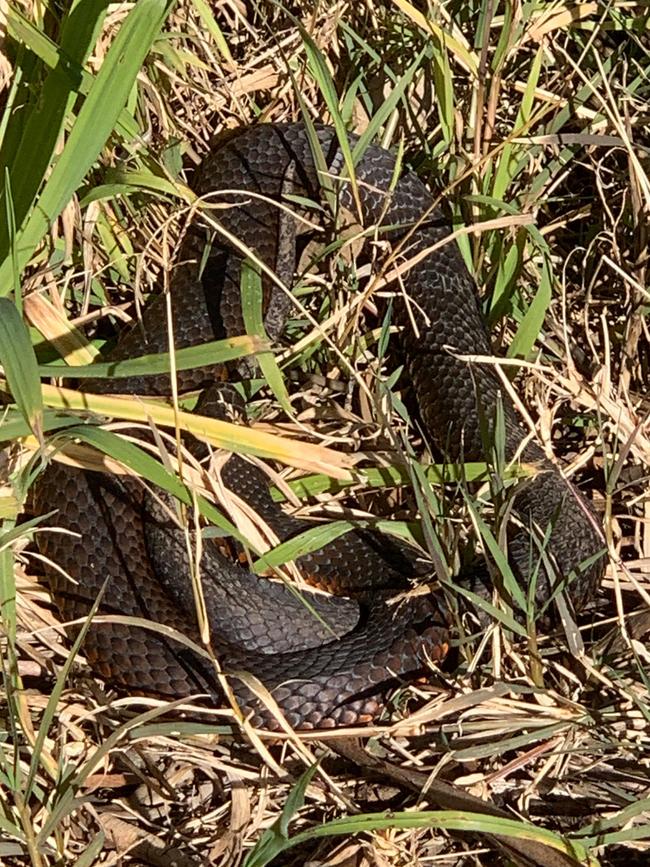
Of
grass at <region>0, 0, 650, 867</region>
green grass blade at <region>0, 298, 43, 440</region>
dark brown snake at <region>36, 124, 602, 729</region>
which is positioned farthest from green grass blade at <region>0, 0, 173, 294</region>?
dark brown snake at <region>36, 124, 602, 729</region>

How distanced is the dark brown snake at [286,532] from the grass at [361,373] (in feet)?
0.29

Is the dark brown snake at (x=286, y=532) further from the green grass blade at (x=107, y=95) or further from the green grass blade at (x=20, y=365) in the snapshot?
the green grass blade at (x=20, y=365)

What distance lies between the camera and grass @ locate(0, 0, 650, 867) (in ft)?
8.27

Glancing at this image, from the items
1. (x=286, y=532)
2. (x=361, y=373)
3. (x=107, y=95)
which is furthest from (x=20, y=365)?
(x=361, y=373)

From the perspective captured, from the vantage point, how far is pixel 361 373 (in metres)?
3.43

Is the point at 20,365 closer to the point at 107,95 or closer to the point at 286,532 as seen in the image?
the point at 107,95

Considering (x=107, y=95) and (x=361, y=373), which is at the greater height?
(x=107, y=95)

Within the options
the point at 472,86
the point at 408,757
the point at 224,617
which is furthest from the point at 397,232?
the point at 408,757

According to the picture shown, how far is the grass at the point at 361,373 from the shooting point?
2520 mm

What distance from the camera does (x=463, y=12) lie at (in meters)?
3.53

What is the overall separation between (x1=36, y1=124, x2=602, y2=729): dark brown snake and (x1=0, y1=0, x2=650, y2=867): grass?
0.29 feet

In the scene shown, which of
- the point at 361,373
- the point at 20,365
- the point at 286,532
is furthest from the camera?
the point at 361,373

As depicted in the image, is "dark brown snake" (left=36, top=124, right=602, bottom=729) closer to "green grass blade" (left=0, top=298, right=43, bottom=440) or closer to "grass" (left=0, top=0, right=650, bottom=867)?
"grass" (left=0, top=0, right=650, bottom=867)

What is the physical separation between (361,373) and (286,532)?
638 mm
